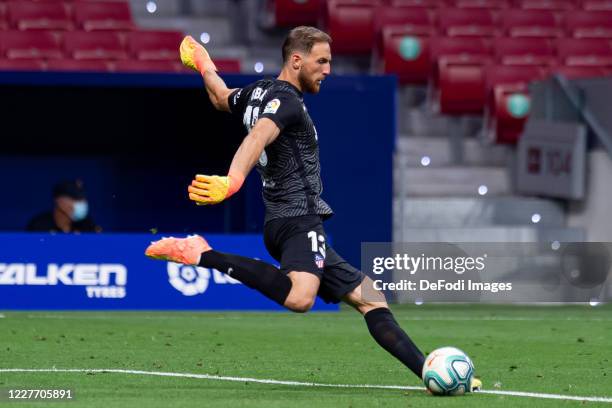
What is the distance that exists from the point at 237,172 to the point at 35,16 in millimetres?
12544

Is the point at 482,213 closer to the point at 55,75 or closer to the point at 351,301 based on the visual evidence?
the point at 55,75

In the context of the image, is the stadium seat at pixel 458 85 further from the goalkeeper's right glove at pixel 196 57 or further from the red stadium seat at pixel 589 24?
the goalkeeper's right glove at pixel 196 57

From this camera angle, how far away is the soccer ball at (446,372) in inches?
280

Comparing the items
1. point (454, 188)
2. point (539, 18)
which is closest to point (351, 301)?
point (454, 188)

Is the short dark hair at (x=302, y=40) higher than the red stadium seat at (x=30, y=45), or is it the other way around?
the short dark hair at (x=302, y=40)

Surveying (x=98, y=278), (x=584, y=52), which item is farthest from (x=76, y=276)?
(x=584, y=52)

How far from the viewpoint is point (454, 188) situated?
18.7 metres

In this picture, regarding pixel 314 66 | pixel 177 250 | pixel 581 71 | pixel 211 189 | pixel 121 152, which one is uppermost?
pixel 314 66

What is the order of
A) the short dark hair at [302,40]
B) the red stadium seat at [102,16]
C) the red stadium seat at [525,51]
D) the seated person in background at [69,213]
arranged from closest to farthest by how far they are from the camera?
the short dark hair at [302,40] < the seated person in background at [69,213] < the red stadium seat at [102,16] < the red stadium seat at [525,51]

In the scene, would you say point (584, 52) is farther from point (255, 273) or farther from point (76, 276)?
point (255, 273)

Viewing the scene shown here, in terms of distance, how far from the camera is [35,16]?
736 inches

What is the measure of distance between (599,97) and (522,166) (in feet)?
6.68

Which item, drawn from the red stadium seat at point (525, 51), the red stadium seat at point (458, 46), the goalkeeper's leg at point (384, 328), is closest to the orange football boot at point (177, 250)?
the goalkeeper's leg at point (384, 328)

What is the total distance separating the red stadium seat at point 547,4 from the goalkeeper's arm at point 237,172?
15439 mm
